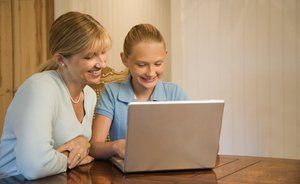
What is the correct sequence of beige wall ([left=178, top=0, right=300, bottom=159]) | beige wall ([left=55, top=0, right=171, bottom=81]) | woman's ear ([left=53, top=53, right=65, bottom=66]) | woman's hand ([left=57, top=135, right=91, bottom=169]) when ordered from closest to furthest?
woman's hand ([left=57, top=135, right=91, bottom=169]) → woman's ear ([left=53, top=53, right=65, bottom=66]) → beige wall ([left=178, top=0, right=300, bottom=159]) → beige wall ([left=55, top=0, right=171, bottom=81])

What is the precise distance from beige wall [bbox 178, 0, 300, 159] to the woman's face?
1.77 meters

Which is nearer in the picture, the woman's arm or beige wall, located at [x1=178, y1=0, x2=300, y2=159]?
the woman's arm

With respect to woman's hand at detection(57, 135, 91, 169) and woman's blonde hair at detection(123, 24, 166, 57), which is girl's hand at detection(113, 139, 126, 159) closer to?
woman's hand at detection(57, 135, 91, 169)

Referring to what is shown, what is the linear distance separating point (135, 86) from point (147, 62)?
151 mm

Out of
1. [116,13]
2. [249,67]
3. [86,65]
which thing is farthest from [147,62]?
[116,13]

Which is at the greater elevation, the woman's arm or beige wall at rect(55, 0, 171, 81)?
beige wall at rect(55, 0, 171, 81)

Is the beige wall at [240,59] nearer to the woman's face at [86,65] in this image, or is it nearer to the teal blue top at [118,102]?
the teal blue top at [118,102]

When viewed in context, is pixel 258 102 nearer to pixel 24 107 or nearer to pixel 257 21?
pixel 257 21

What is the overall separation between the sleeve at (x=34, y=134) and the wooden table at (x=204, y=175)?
3cm

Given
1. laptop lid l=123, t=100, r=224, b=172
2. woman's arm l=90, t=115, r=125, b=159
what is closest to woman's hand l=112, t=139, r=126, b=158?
woman's arm l=90, t=115, r=125, b=159

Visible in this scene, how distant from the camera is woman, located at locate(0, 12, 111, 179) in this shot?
1099 mm

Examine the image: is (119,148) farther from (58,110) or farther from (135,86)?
(135,86)

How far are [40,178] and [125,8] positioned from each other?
228 cm

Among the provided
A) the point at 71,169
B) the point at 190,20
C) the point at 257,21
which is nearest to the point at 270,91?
the point at 257,21
